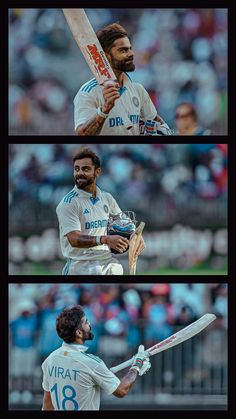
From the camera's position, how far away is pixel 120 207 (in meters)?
7.27

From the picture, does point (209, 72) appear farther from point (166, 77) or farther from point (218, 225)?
point (218, 225)

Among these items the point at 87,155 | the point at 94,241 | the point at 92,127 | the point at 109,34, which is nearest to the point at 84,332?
the point at 94,241

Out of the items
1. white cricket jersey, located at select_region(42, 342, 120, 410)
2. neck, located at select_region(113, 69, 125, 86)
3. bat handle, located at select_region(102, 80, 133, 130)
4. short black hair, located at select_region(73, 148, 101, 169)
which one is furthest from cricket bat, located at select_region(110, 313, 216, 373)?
neck, located at select_region(113, 69, 125, 86)

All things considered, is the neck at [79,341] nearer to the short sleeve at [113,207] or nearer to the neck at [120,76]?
the short sleeve at [113,207]

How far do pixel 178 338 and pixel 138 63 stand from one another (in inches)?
61.7

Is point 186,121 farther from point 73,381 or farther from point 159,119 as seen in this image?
point 73,381

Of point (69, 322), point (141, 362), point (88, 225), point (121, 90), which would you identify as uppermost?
point (121, 90)

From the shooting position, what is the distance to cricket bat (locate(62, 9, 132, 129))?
717 cm

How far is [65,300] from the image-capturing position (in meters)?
7.24

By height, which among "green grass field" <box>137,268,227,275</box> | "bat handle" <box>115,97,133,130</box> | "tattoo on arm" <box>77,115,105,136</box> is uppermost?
"bat handle" <box>115,97,133,130</box>

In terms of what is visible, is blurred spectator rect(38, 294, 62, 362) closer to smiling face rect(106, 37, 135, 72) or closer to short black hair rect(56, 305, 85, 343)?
short black hair rect(56, 305, 85, 343)

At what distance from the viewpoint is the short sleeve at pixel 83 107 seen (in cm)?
721

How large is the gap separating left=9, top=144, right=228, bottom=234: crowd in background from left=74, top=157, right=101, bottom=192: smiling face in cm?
4

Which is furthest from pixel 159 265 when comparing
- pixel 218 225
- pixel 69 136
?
pixel 69 136
